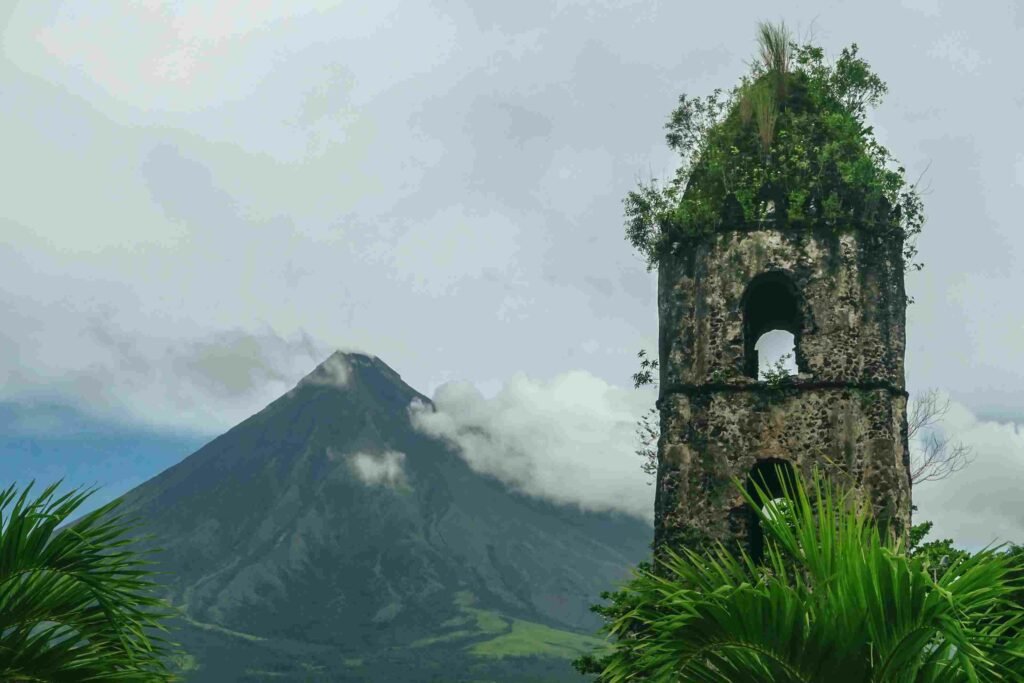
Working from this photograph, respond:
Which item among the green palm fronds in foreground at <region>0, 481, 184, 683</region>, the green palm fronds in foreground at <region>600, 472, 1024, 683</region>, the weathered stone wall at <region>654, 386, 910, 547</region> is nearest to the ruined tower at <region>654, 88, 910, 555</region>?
the weathered stone wall at <region>654, 386, 910, 547</region>

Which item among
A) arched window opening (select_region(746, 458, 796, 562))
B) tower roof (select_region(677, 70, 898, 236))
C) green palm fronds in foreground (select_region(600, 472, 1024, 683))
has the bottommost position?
green palm fronds in foreground (select_region(600, 472, 1024, 683))

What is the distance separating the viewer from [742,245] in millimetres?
14391

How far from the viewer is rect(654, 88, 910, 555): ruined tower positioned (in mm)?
13570

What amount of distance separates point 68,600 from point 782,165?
10584 millimetres

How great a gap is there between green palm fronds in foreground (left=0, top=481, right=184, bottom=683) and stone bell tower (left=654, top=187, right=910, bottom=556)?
787 centimetres

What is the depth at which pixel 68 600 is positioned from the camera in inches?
282

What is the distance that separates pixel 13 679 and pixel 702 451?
890 cm

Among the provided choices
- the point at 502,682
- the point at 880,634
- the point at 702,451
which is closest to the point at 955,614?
the point at 880,634

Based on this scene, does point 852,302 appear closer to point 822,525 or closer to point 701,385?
point 701,385

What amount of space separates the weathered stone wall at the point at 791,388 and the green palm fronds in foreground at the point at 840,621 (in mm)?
6430

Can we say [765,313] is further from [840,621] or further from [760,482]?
[840,621]

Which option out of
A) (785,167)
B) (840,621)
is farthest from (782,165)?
(840,621)

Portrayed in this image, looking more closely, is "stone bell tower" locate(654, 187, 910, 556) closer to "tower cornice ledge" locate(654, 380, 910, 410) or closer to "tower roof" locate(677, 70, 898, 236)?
"tower cornice ledge" locate(654, 380, 910, 410)

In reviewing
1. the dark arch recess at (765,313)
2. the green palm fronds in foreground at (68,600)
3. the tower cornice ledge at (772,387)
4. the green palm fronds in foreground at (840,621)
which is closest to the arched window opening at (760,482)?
the tower cornice ledge at (772,387)
